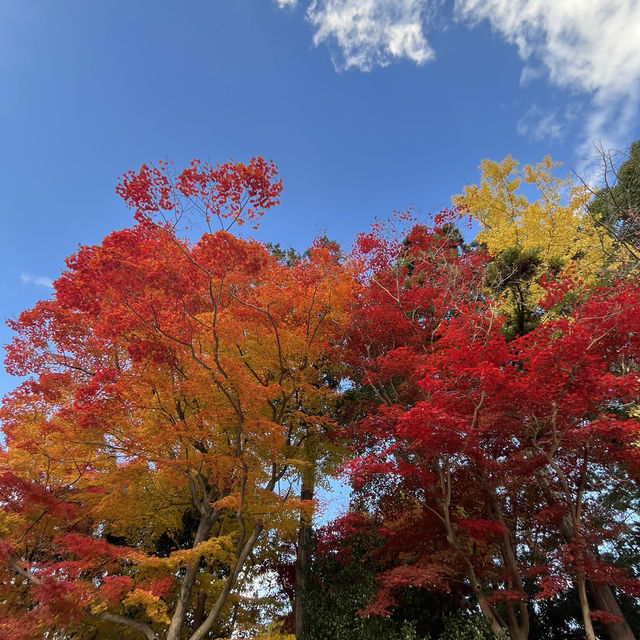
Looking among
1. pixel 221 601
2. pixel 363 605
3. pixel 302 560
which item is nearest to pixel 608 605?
pixel 363 605

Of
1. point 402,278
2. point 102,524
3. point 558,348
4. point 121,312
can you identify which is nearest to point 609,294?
point 558,348

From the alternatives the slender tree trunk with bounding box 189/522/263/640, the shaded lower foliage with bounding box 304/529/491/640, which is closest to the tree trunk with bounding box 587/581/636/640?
the shaded lower foliage with bounding box 304/529/491/640

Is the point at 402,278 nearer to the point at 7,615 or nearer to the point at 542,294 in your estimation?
the point at 542,294

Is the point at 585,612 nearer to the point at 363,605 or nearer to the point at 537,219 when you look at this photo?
the point at 363,605

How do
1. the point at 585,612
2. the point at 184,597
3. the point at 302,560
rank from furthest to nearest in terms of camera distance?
the point at 302,560
the point at 184,597
the point at 585,612

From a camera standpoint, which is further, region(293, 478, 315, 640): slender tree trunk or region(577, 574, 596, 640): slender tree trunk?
region(293, 478, 315, 640): slender tree trunk

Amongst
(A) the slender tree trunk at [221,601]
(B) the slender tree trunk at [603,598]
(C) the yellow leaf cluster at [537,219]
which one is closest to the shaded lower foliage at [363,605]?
(A) the slender tree trunk at [221,601]

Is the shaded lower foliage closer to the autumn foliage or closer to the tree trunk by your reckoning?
the autumn foliage

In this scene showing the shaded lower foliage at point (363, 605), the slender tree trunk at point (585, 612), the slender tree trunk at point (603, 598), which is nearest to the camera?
the slender tree trunk at point (585, 612)

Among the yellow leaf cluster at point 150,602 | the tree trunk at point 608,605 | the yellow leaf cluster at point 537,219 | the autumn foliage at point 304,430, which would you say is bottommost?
the yellow leaf cluster at point 150,602

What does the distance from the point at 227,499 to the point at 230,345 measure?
352cm

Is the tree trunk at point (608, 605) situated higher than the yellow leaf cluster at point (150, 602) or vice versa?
the tree trunk at point (608, 605)

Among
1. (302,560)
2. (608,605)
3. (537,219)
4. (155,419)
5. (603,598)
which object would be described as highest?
(537,219)

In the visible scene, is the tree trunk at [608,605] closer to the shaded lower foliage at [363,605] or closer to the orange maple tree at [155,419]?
the shaded lower foliage at [363,605]
